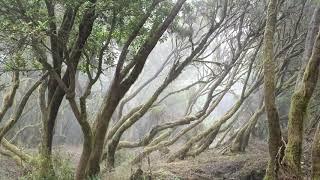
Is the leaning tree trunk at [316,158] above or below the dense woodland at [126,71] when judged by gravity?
below

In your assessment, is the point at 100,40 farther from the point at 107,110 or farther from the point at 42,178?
the point at 42,178

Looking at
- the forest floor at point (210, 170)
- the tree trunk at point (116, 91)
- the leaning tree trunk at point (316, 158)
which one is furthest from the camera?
the forest floor at point (210, 170)

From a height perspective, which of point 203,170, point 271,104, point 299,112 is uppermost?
point 271,104

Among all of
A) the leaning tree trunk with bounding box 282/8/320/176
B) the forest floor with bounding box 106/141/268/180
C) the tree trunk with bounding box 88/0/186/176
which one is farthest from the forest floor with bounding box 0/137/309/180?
the leaning tree trunk with bounding box 282/8/320/176

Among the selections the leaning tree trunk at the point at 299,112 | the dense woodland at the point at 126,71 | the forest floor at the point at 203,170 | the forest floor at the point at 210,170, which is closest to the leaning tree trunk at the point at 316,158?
the dense woodland at the point at 126,71

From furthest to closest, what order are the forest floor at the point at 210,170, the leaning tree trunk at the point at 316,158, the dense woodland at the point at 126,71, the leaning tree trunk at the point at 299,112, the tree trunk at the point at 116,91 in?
1. the forest floor at the point at 210,170
2. the tree trunk at the point at 116,91
3. the dense woodland at the point at 126,71
4. the leaning tree trunk at the point at 299,112
5. the leaning tree trunk at the point at 316,158

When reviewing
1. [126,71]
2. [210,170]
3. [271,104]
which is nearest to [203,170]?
[210,170]

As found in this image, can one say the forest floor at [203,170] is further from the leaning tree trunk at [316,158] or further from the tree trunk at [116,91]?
the leaning tree trunk at [316,158]

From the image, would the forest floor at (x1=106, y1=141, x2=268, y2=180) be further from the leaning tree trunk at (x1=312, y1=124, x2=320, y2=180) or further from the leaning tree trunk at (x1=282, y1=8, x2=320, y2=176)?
the leaning tree trunk at (x1=312, y1=124, x2=320, y2=180)

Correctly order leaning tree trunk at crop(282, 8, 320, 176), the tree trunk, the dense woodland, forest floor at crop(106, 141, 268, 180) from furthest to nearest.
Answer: forest floor at crop(106, 141, 268, 180), the tree trunk, the dense woodland, leaning tree trunk at crop(282, 8, 320, 176)

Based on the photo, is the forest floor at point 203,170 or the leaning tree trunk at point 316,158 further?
the forest floor at point 203,170

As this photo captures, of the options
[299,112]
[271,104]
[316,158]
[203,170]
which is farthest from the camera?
[203,170]

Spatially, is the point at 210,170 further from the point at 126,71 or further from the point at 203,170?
the point at 126,71

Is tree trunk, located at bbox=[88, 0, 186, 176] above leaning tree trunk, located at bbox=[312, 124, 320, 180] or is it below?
above
